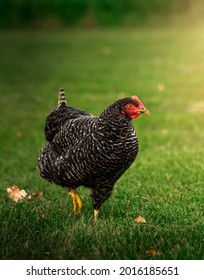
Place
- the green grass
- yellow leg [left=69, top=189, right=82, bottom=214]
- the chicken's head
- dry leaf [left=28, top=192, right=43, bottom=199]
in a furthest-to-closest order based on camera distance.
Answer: dry leaf [left=28, top=192, right=43, bottom=199]
yellow leg [left=69, top=189, right=82, bottom=214]
the chicken's head
the green grass

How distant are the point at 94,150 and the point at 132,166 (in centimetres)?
270

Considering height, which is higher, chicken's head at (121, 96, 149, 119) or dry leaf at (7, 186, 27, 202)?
chicken's head at (121, 96, 149, 119)

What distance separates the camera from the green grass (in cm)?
395

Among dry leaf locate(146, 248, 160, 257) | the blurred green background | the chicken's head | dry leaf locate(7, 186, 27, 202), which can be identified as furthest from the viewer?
the blurred green background

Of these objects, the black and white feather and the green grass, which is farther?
the black and white feather

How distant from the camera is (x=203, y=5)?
32250 mm

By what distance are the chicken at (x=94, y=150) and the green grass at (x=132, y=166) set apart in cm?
28

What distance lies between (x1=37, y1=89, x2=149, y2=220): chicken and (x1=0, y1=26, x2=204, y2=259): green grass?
0.28m

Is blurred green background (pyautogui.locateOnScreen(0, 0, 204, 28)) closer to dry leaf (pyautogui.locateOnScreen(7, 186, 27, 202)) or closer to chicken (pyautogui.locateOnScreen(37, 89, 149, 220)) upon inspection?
dry leaf (pyautogui.locateOnScreen(7, 186, 27, 202))

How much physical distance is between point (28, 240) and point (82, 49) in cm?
1825

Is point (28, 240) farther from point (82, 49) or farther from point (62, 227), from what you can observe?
point (82, 49)

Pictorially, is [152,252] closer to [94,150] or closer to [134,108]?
[94,150]

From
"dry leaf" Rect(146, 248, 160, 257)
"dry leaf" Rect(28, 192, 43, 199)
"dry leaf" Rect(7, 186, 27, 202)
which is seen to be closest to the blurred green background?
"dry leaf" Rect(28, 192, 43, 199)
